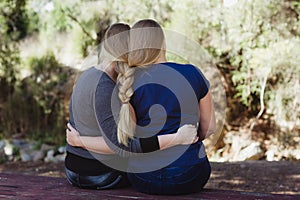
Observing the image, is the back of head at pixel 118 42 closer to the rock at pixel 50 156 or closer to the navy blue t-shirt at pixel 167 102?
the navy blue t-shirt at pixel 167 102

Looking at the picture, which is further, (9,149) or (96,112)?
(9,149)

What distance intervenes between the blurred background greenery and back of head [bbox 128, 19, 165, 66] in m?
4.46

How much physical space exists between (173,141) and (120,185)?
387 mm

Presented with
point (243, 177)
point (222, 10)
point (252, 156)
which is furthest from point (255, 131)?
point (243, 177)

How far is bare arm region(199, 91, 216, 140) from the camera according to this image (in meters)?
1.94

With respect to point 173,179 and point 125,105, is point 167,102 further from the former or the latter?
point 173,179

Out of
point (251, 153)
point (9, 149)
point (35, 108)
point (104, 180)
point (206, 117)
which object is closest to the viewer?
point (206, 117)

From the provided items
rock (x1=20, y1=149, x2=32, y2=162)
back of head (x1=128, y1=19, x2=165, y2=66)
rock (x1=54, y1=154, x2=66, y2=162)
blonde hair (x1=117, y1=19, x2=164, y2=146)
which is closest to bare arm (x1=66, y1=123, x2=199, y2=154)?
blonde hair (x1=117, y1=19, x2=164, y2=146)

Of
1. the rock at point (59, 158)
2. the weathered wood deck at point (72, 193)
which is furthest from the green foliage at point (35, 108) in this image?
the weathered wood deck at point (72, 193)

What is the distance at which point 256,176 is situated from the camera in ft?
16.4

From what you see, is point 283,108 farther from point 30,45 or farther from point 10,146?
point 30,45

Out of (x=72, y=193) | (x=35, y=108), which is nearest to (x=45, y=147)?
(x=35, y=108)

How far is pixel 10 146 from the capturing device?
7547mm

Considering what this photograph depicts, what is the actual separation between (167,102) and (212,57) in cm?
526
